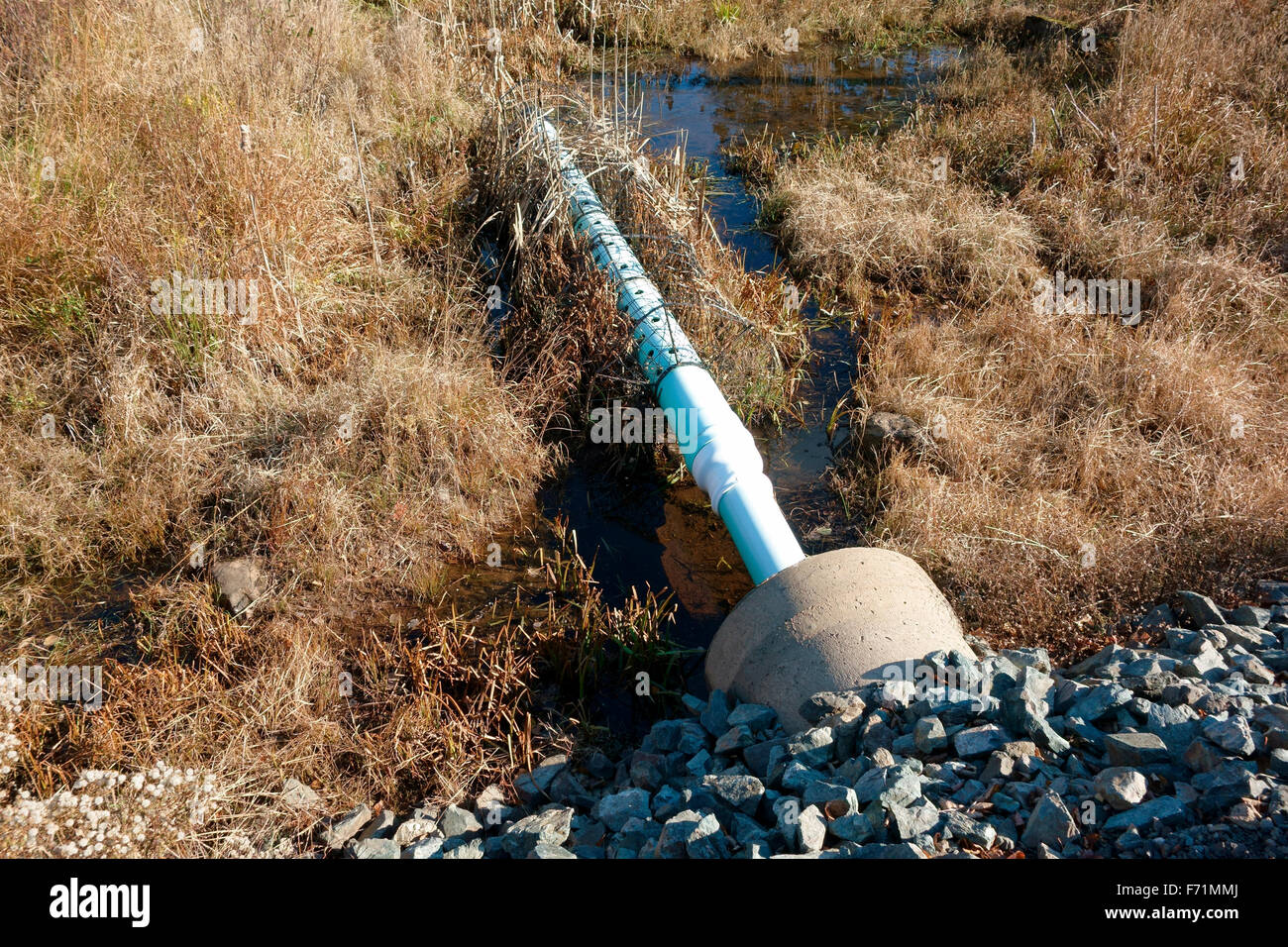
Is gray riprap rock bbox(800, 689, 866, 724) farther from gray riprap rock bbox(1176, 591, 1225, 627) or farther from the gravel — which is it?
gray riprap rock bbox(1176, 591, 1225, 627)

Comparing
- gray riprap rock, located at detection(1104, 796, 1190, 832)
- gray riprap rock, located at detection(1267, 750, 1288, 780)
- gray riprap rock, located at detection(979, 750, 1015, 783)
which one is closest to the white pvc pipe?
gray riprap rock, located at detection(979, 750, 1015, 783)

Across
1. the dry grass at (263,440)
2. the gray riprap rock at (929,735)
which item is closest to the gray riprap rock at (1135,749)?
the gray riprap rock at (929,735)

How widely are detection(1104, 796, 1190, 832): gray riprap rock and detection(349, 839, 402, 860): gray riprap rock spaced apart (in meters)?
Answer: 2.18

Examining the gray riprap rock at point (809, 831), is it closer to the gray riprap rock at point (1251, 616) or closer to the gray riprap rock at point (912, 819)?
the gray riprap rock at point (912, 819)

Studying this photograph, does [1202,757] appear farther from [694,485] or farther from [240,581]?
[240,581]

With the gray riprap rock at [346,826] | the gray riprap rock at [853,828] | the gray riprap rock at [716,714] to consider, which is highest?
the gray riprap rock at [853,828]

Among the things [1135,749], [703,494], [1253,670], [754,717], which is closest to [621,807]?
[754,717]

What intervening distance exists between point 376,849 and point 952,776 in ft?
6.16

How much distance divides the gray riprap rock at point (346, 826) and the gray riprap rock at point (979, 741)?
6.67 ft

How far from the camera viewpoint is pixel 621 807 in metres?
2.87

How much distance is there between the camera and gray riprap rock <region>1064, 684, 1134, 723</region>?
289 centimetres

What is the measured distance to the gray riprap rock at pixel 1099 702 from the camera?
2889mm

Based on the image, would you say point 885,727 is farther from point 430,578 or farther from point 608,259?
point 608,259

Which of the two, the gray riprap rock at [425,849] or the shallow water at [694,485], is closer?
the gray riprap rock at [425,849]
